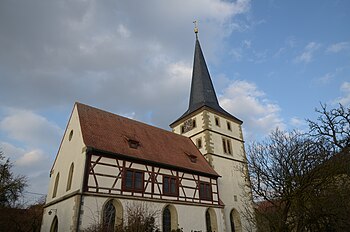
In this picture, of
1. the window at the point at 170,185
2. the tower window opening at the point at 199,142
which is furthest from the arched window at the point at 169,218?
the tower window opening at the point at 199,142

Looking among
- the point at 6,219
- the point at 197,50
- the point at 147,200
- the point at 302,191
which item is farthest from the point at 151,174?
the point at 197,50

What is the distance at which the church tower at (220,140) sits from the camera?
23125mm

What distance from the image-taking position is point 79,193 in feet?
46.7

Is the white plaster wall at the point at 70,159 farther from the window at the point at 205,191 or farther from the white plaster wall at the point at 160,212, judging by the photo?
the window at the point at 205,191

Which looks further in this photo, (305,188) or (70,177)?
(70,177)

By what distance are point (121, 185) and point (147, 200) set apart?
6.47 feet

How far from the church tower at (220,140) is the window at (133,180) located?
26.3 ft

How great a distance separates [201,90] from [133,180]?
16.5 m

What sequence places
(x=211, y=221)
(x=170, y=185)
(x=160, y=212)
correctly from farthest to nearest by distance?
1. (x=211, y=221)
2. (x=170, y=185)
3. (x=160, y=212)

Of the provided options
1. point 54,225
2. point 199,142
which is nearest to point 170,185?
point 54,225

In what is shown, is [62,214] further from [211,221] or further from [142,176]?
[211,221]

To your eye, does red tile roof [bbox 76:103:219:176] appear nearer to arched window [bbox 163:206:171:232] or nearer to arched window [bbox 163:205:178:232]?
arched window [bbox 163:205:178:232]

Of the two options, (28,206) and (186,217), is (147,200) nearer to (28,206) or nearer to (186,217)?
(186,217)

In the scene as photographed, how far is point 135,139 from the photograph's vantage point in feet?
64.8
